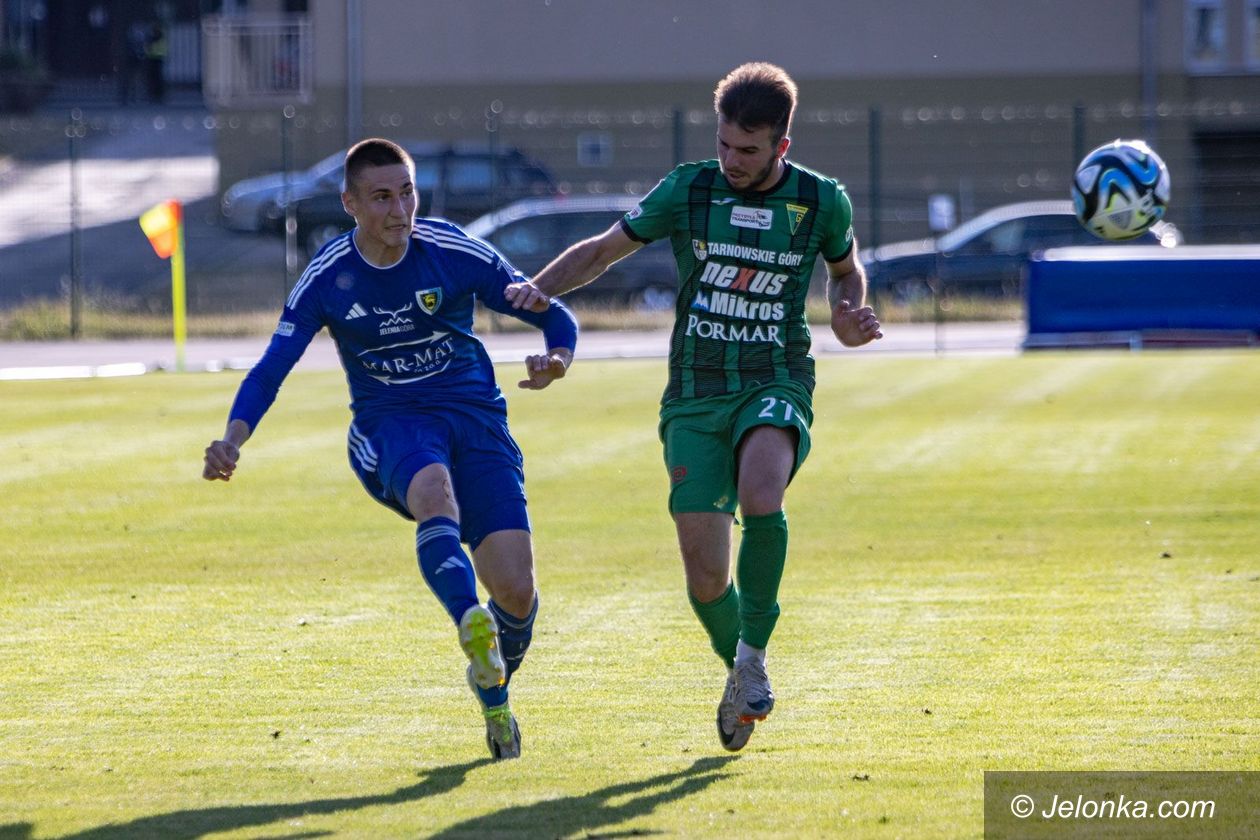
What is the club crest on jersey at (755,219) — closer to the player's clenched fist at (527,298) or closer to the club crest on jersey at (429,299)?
the player's clenched fist at (527,298)

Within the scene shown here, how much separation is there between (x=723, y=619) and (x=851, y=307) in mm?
1060

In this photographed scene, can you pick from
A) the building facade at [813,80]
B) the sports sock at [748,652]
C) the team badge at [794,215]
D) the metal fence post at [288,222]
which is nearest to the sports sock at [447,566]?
the sports sock at [748,652]

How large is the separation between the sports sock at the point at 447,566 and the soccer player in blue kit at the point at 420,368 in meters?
0.02

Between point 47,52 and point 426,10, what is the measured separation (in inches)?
636

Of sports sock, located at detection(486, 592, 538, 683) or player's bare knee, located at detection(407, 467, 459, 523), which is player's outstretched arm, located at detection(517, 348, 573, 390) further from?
sports sock, located at detection(486, 592, 538, 683)

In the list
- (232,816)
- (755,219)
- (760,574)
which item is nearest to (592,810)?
(232,816)

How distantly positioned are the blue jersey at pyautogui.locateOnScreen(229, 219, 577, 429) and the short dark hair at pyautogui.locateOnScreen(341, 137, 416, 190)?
0.83ft

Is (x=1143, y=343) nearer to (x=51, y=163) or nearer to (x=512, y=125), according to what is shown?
(x=512, y=125)

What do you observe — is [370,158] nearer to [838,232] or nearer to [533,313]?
[533,313]

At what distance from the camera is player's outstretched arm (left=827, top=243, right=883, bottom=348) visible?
5863 mm

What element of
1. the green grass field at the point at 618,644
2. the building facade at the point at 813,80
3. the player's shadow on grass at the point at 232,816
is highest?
the building facade at the point at 813,80

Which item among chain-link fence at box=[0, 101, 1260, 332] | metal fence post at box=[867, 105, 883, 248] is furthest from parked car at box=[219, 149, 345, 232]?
metal fence post at box=[867, 105, 883, 248]

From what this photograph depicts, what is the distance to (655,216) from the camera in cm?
599

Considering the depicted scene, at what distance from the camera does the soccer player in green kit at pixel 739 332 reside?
5773mm
